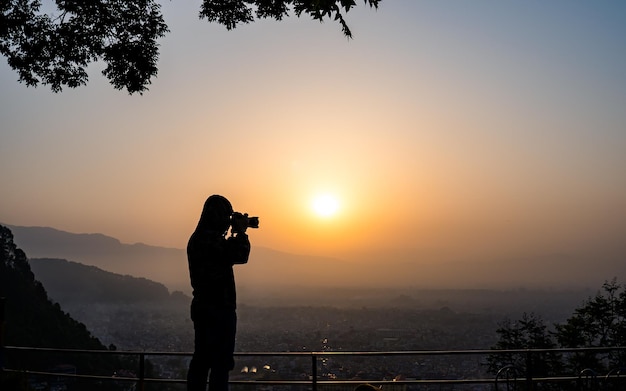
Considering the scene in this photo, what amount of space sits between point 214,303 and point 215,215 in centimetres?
77

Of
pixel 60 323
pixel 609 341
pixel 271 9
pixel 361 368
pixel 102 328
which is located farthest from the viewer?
pixel 102 328

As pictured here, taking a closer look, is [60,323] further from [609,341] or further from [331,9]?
[331,9]

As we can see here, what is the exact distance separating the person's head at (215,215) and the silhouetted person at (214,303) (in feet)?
0.29

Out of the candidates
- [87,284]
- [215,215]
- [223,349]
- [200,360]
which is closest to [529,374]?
[223,349]

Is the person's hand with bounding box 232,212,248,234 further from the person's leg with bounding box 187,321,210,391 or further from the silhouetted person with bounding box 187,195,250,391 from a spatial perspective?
the person's leg with bounding box 187,321,210,391

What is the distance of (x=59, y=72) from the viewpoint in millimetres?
9969

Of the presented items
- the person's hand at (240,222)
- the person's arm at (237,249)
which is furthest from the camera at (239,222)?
the person's arm at (237,249)

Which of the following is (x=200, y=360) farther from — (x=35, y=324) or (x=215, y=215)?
(x=35, y=324)

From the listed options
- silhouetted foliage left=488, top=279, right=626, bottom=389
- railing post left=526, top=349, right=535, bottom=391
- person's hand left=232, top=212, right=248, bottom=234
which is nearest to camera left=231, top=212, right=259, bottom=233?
person's hand left=232, top=212, right=248, bottom=234

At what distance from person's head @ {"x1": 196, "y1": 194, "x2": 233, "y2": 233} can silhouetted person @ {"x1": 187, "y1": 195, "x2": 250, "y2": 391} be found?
9cm

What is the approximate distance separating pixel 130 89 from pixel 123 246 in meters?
159

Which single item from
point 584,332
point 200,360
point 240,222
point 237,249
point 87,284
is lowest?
point 584,332

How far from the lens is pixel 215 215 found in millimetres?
5328

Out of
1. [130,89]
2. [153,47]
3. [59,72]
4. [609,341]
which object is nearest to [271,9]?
[153,47]
